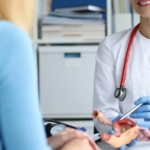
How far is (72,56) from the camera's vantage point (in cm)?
234

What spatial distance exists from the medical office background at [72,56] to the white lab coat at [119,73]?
755mm

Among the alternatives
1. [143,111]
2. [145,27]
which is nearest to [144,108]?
[143,111]

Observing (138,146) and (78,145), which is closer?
(78,145)

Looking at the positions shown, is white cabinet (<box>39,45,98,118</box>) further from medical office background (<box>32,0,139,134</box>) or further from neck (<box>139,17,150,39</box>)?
neck (<box>139,17,150,39</box>)

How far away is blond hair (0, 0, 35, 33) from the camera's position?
2.08 feet

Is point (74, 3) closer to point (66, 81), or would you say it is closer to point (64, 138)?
point (66, 81)

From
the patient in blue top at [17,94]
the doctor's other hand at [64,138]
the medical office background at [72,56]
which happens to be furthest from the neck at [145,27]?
the patient in blue top at [17,94]

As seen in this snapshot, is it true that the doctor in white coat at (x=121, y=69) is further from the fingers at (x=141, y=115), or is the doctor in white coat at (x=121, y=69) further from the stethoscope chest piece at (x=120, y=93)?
the fingers at (x=141, y=115)

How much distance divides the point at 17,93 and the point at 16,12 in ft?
0.50

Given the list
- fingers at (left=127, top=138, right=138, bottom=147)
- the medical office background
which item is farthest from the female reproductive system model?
the medical office background

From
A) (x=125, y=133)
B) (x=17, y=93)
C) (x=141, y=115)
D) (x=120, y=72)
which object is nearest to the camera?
(x=17, y=93)

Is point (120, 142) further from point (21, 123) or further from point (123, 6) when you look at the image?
point (123, 6)

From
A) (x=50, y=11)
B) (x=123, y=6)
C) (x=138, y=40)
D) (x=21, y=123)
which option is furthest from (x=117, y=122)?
(x=50, y=11)

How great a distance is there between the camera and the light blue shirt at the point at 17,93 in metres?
0.56
